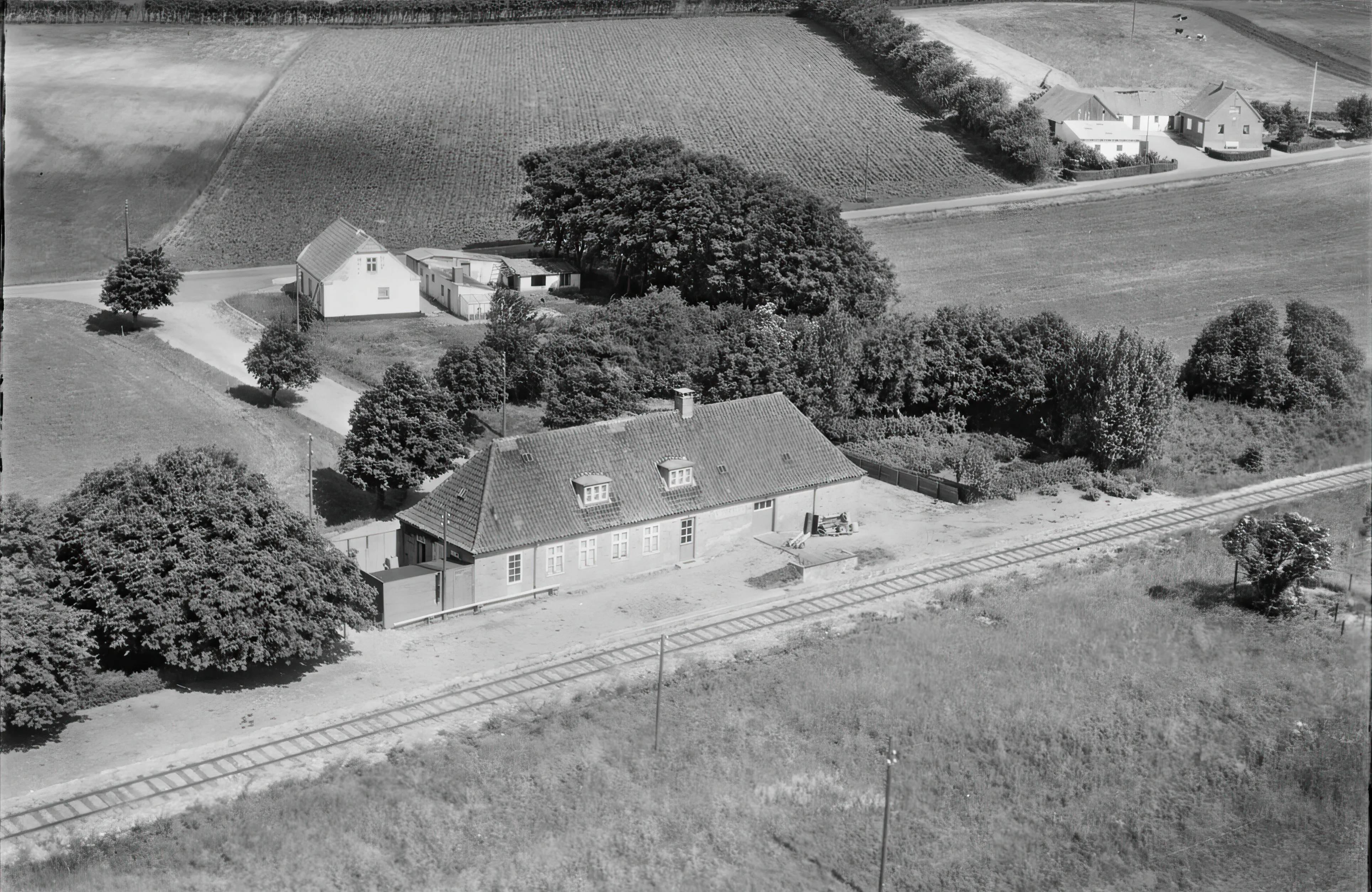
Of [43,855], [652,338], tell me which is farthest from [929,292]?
[43,855]

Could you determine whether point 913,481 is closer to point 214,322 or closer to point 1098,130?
point 214,322

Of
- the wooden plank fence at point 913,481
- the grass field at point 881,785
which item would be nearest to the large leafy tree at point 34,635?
the grass field at point 881,785

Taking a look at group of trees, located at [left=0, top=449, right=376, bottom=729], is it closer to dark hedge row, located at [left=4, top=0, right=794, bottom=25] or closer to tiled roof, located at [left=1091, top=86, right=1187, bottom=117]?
tiled roof, located at [left=1091, top=86, right=1187, bottom=117]

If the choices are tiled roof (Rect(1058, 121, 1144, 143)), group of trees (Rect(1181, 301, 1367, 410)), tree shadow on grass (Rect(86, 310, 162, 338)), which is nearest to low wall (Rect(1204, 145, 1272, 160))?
tiled roof (Rect(1058, 121, 1144, 143))

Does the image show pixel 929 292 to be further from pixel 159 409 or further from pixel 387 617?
pixel 387 617

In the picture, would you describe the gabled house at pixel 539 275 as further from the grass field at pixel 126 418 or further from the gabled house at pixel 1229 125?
the gabled house at pixel 1229 125

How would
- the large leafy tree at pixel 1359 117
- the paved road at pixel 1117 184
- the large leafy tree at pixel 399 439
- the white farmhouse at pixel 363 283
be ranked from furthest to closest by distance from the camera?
1. the large leafy tree at pixel 1359 117
2. the paved road at pixel 1117 184
3. the white farmhouse at pixel 363 283
4. the large leafy tree at pixel 399 439
